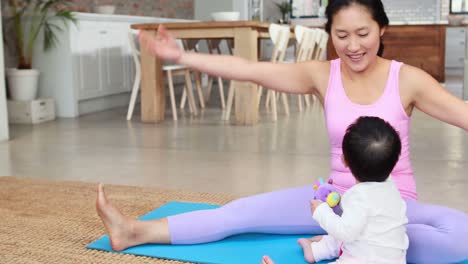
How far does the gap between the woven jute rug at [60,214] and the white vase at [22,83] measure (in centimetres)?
254

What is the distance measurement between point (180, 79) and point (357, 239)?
742cm

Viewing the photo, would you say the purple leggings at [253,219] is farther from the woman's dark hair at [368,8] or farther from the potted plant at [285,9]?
the potted plant at [285,9]

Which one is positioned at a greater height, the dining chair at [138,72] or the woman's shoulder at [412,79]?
the woman's shoulder at [412,79]

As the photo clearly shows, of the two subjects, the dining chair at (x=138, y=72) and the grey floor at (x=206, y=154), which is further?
the dining chair at (x=138, y=72)

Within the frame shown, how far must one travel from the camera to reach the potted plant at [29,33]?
5.61 metres

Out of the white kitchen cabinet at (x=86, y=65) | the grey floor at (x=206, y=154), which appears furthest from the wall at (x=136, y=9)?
the grey floor at (x=206, y=154)

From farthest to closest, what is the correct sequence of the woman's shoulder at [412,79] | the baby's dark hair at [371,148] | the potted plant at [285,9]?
the potted plant at [285,9]
the woman's shoulder at [412,79]
the baby's dark hair at [371,148]

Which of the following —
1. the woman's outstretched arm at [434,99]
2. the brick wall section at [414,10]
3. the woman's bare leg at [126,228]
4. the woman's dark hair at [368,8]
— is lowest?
the woman's bare leg at [126,228]

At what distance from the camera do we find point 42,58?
19.6ft

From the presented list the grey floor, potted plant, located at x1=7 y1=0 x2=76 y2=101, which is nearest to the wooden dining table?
the grey floor

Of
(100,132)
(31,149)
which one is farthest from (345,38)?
(100,132)

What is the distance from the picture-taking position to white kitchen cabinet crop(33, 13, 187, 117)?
5926mm

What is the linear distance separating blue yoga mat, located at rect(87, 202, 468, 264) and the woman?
4 centimetres

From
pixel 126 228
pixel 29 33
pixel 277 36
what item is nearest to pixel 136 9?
pixel 29 33
